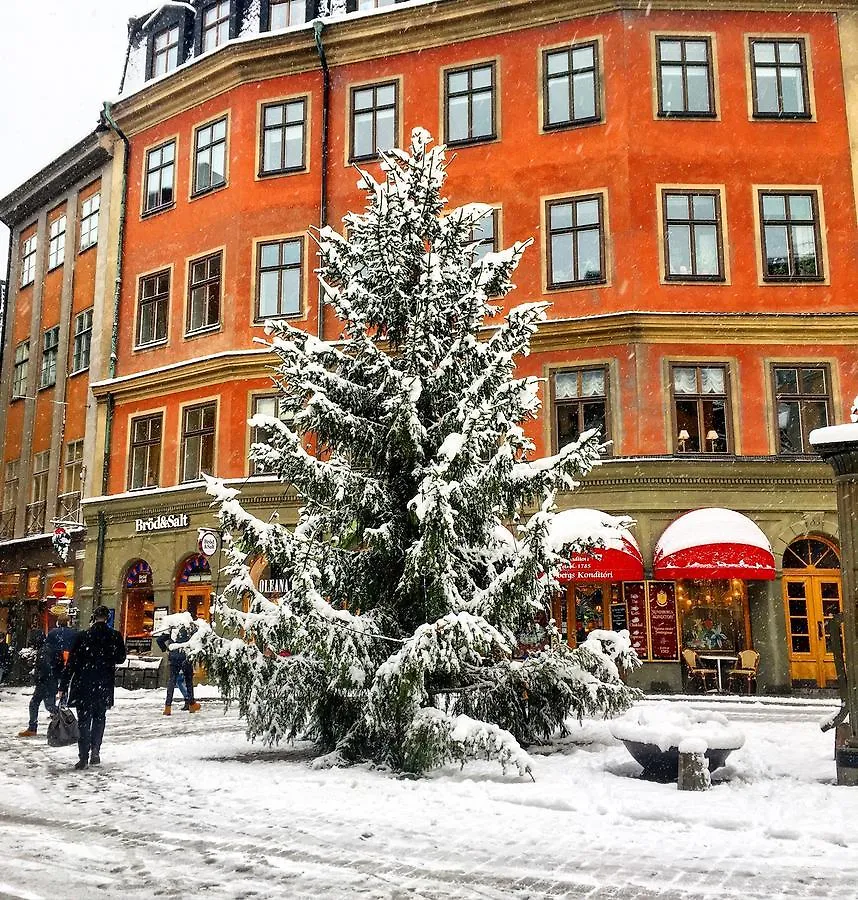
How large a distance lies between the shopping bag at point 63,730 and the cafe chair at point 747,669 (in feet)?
47.0

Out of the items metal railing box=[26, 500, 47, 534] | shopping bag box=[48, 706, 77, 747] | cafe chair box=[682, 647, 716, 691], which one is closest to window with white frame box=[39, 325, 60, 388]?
metal railing box=[26, 500, 47, 534]

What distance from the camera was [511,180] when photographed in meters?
25.2

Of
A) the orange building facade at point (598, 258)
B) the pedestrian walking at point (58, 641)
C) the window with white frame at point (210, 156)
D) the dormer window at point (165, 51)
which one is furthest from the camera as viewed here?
the dormer window at point (165, 51)

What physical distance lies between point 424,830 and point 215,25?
2871cm

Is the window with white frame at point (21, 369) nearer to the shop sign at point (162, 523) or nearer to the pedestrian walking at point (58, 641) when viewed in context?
the shop sign at point (162, 523)

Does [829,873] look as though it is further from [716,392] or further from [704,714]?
[716,392]

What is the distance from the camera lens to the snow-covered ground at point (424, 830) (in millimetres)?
6469

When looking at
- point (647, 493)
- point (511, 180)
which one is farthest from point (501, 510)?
point (511, 180)

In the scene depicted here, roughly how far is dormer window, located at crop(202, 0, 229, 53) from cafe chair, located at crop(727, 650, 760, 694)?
23.6 meters

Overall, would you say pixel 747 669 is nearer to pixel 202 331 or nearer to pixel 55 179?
pixel 202 331

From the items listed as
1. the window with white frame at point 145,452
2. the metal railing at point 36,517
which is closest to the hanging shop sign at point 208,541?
the window with white frame at point 145,452

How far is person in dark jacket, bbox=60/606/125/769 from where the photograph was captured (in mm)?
11439

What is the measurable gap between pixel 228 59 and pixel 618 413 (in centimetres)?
1619

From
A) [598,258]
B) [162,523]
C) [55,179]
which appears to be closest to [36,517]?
[162,523]
